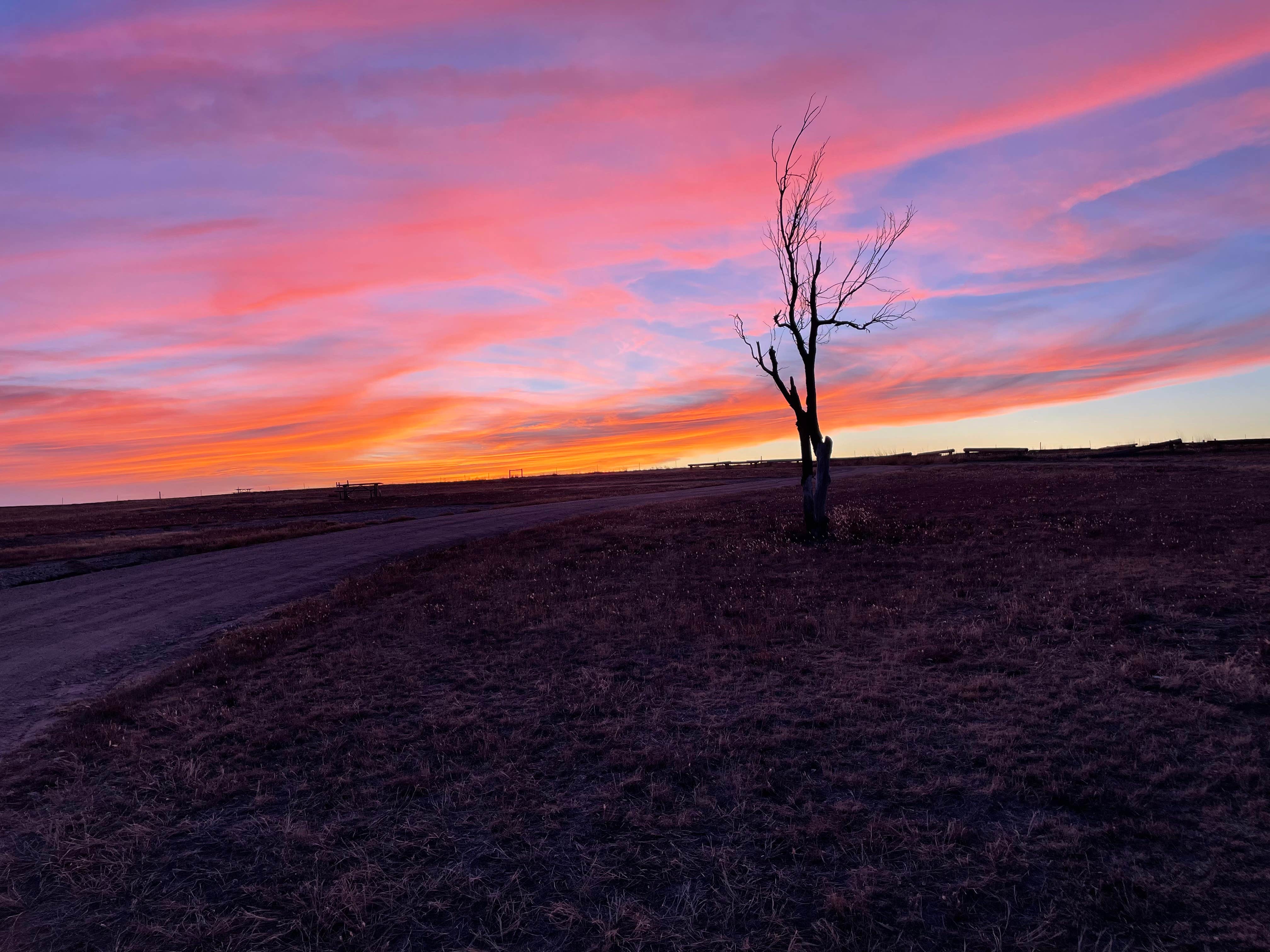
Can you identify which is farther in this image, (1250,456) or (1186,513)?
(1250,456)

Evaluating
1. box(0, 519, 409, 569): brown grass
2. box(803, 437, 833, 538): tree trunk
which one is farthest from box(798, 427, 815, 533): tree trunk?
box(0, 519, 409, 569): brown grass

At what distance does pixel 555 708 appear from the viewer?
8.60m

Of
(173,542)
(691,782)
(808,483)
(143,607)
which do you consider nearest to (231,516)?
(173,542)

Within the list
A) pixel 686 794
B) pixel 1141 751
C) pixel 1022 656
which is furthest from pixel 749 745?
pixel 1022 656

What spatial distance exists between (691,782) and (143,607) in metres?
17.0

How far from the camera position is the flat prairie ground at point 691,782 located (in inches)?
180

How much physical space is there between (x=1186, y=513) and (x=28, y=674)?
3046cm

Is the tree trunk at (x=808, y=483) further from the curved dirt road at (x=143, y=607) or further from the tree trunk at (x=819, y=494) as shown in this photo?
the curved dirt road at (x=143, y=607)

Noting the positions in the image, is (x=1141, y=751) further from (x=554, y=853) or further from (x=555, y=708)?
(x=555, y=708)

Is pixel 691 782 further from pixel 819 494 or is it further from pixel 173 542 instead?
pixel 173 542

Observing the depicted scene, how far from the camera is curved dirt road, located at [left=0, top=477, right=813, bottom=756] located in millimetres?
11008

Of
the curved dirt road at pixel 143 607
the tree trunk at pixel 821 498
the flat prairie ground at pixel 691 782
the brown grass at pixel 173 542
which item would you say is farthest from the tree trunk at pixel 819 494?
the brown grass at pixel 173 542

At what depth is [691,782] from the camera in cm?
648

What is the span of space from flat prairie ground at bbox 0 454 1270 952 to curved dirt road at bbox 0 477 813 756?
4.80 feet
